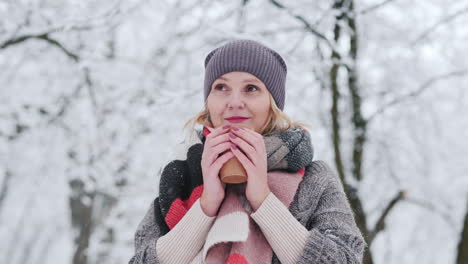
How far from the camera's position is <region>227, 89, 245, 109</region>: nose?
51.2 inches

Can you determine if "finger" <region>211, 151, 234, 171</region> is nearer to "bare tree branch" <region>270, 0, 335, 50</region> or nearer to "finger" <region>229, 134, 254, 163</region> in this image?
"finger" <region>229, 134, 254, 163</region>

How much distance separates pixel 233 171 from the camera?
3.82 ft

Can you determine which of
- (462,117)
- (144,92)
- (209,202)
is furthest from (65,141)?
(462,117)

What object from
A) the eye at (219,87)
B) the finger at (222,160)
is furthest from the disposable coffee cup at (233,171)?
the eye at (219,87)

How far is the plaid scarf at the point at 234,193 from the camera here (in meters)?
1.11

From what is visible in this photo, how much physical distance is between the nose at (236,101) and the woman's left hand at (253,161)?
15cm

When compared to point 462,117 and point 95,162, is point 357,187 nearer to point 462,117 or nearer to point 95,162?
point 95,162

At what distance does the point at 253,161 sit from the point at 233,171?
0.23 ft

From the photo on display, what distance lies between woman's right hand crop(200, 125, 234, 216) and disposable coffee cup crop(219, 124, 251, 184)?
0.05 feet

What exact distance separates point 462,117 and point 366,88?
12.4 feet

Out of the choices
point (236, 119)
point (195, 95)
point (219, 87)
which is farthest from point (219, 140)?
point (195, 95)

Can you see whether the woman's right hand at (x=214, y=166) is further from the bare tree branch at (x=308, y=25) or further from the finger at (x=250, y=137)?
the bare tree branch at (x=308, y=25)

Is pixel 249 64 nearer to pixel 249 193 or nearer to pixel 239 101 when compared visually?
pixel 239 101

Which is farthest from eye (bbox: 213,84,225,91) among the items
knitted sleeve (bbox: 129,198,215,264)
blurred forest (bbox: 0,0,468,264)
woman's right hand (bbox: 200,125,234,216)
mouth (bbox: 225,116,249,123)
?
blurred forest (bbox: 0,0,468,264)
